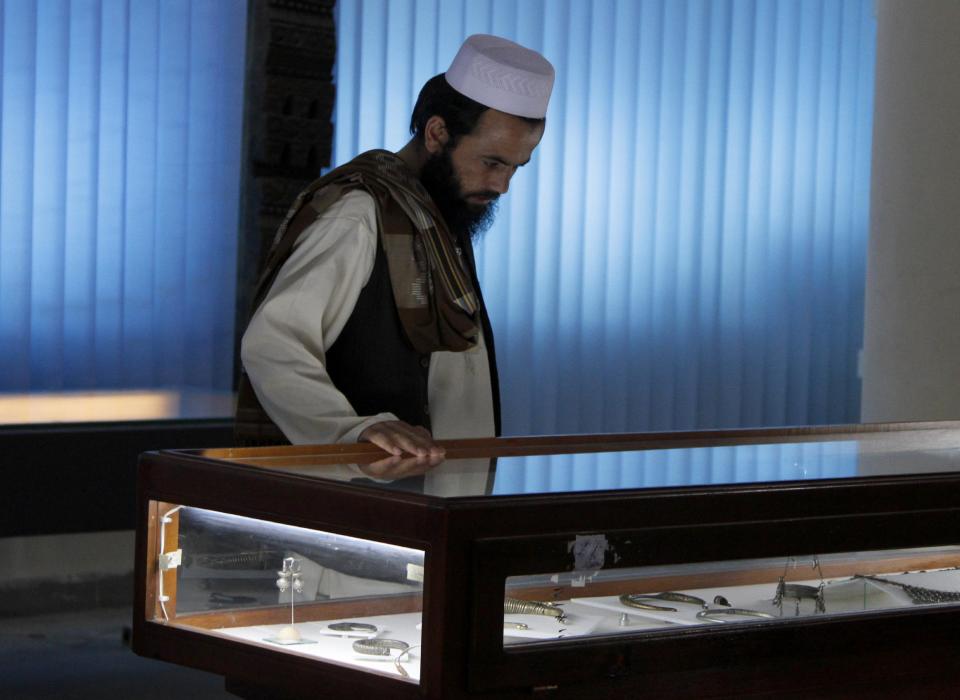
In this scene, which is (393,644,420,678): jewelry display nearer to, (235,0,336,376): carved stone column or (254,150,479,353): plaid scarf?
(254,150,479,353): plaid scarf

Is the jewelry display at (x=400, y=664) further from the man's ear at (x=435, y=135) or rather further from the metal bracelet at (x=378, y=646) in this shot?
the man's ear at (x=435, y=135)

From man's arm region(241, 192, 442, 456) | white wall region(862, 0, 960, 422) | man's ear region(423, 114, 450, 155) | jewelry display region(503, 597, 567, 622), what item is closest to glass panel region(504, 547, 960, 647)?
jewelry display region(503, 597, 567, 622)

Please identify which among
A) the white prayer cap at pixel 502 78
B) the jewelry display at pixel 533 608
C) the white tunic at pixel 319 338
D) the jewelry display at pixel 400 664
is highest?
the white prayer cap at pixel 502 78

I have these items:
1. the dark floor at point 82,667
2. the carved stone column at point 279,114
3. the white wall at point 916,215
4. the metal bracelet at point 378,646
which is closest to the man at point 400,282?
the metal bracelet at point 378,646

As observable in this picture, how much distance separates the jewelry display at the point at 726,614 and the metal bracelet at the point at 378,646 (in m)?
0.37

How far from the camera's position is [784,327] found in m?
7.09

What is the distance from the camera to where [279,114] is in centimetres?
563

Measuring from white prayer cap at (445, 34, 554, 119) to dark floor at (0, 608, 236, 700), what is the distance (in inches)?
97.1

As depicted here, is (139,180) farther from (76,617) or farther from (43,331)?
(76,617)

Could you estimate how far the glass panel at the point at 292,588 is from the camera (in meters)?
1.50

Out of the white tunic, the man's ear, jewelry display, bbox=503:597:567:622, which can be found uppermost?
the man's ear

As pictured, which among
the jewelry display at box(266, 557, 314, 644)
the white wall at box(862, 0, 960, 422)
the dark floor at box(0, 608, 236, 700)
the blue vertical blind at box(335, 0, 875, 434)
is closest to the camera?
the jewelry display at box(266, 557, 314, 644)

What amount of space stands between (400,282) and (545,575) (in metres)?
1.14

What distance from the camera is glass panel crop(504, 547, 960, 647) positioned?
60.2 inches
